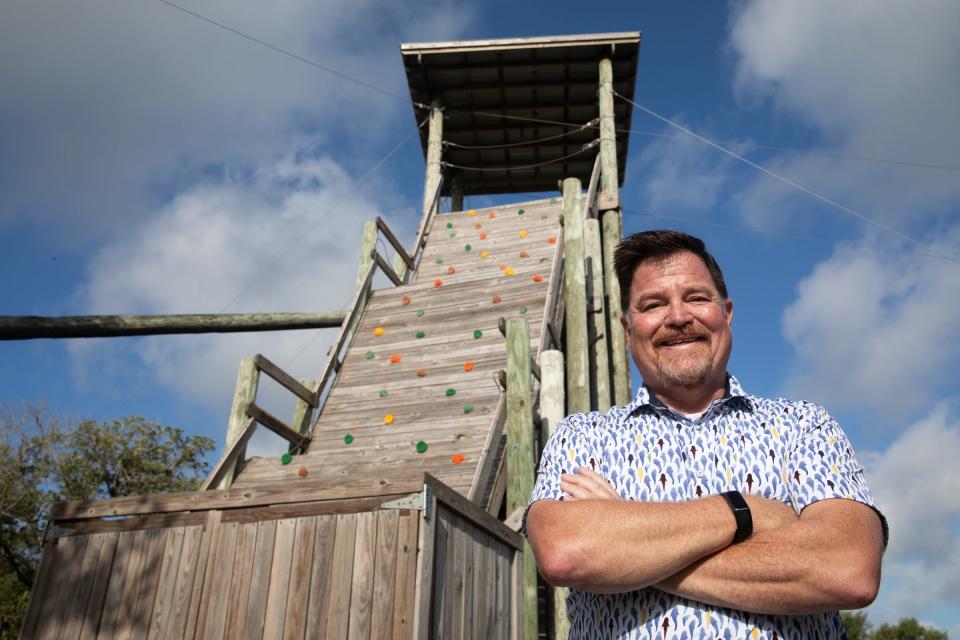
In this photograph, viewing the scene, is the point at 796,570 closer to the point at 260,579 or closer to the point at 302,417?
the point at 260,579

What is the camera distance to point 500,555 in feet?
15.9

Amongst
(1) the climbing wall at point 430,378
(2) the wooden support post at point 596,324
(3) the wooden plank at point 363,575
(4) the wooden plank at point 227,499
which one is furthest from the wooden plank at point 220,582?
(2) the wooden support post at point 596,324

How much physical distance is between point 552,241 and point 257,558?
26.5 ft

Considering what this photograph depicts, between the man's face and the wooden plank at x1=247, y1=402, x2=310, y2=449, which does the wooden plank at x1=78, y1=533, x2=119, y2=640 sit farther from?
the man's face

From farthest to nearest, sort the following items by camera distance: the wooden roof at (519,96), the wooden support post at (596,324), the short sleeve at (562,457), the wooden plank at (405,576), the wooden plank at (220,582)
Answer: the wooden roof at (519,96) → the wooden support post at (596,324) → the wooden plank at (220,582) → the wooden plank at (405,576) → the short sleeve at (562,457)

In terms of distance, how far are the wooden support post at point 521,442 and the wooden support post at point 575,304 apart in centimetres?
276

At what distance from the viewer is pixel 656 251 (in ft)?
7.49

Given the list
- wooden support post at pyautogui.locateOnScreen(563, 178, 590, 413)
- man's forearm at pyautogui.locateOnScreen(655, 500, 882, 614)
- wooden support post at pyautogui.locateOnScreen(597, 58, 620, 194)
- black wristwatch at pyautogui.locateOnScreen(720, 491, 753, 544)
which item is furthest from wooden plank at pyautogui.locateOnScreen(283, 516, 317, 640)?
Answer: wooden support post at pyautogui.locateOnScreen(597, 58, 620, 194)

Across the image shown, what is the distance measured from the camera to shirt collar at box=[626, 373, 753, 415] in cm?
206

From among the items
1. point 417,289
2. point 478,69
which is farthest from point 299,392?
point 478,69

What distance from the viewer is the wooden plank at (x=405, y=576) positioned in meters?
3.51

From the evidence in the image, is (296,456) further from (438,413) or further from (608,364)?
(608,364)

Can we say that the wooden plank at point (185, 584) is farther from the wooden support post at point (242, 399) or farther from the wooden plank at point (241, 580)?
the wooden support post at point (242, 399)

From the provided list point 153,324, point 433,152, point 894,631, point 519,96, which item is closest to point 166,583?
point 153,324
